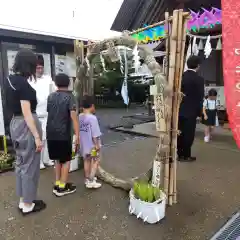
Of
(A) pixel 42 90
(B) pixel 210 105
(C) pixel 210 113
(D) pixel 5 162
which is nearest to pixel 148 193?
(A) pixel 42 90

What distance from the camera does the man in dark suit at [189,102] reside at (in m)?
4.48

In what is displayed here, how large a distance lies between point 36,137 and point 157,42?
660 centimetres

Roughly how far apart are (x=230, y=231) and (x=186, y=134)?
2316 millimetres

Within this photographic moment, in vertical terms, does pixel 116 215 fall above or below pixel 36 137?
below

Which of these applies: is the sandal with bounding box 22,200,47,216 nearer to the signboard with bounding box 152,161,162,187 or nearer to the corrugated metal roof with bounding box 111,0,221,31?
the signboard with bounding box 152,161,162,187

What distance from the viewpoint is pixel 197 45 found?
7.28 meters

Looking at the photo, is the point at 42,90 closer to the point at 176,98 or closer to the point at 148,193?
the point at 176,98

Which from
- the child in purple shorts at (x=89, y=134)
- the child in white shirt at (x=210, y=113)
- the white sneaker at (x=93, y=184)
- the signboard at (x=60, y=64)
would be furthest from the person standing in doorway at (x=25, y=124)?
the child in white shirt at (x=210, y=113)

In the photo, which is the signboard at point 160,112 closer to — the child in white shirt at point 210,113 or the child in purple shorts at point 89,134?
the child in purple shorts at point 89,134

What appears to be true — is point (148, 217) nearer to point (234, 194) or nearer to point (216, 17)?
point (234, 194)

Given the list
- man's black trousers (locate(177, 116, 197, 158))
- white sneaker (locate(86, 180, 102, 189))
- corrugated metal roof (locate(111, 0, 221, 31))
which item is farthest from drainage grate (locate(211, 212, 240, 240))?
corrugated metal roof (locate(111, 0, 221, 31))

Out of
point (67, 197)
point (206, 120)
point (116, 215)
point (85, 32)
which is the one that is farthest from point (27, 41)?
point (206, 120)

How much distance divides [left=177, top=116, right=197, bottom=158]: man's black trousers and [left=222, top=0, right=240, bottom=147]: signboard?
9.23 feet

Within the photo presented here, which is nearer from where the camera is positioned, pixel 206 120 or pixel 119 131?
pixel 206 120
